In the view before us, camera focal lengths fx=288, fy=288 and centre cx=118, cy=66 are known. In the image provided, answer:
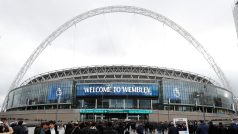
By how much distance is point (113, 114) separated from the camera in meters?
91.9

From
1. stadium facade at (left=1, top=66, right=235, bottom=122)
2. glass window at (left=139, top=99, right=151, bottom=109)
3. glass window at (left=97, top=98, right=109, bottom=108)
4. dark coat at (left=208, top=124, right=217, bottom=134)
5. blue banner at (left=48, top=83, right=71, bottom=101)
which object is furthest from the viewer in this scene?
blue banner at (left=48, top=83, right=71, bottom=101)

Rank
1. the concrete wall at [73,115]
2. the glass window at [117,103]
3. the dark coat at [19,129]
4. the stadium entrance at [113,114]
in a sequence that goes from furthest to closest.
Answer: the glass window at [117,103], the concrete wall at [73,115], the stadium entrance at [113,114], the dark coat at [19,129]

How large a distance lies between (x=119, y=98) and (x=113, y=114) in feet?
18.0

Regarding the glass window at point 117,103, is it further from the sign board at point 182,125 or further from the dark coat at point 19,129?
the dark coat at point 19,129

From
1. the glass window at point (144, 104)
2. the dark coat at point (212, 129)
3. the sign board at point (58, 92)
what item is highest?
the sign board at point (58, 92)

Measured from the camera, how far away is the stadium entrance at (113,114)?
88375 millimetres

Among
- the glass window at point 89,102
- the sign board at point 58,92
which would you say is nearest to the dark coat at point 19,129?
the glass window at point 89,102

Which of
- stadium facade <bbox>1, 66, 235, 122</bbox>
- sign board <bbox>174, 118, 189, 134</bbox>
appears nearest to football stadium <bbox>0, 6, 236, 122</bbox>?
stadium facade <bbox>1, 66, 235, 122</bbox>

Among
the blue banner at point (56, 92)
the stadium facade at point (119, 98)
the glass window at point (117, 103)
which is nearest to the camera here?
the stadium facade at point (119, 98)

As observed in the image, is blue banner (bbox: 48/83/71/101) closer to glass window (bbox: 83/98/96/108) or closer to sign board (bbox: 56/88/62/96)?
sign board (bbox: 56/88/62/96)

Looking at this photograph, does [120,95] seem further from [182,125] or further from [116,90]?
[182,125]

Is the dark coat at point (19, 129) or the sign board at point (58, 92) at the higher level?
the sign board at point (58, 92)

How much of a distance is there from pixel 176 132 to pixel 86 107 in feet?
249

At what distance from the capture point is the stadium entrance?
290ft
